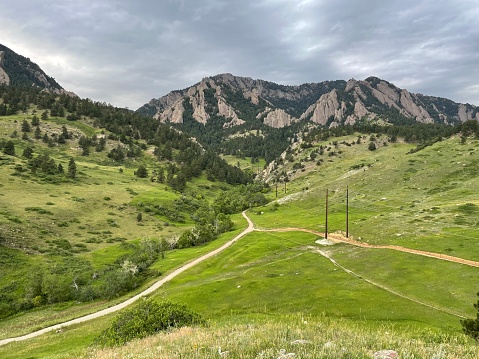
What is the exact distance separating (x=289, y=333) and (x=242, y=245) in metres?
70.8

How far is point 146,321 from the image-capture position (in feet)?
70.3

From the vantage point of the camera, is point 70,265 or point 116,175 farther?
point 116,175

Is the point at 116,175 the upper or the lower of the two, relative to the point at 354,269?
upper

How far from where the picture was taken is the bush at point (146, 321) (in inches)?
819

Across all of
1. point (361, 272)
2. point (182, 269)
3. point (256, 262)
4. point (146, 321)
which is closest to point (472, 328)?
point (146, 321)

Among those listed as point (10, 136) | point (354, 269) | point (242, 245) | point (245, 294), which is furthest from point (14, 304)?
point (10, 136)

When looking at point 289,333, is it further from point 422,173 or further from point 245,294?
point 422,173

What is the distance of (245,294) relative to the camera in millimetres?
43625

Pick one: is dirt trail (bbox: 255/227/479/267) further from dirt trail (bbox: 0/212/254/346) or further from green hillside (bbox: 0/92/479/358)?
dirt trail (bbox: 0/212/254/346)

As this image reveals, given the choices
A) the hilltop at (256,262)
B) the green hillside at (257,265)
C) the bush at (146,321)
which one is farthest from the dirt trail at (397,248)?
the bush at (146,321)

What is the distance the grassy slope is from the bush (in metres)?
3.16

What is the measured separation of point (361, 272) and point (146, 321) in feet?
124

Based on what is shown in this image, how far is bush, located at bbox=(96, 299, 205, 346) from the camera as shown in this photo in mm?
20797

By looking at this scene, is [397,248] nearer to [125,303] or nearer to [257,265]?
[257,265]
